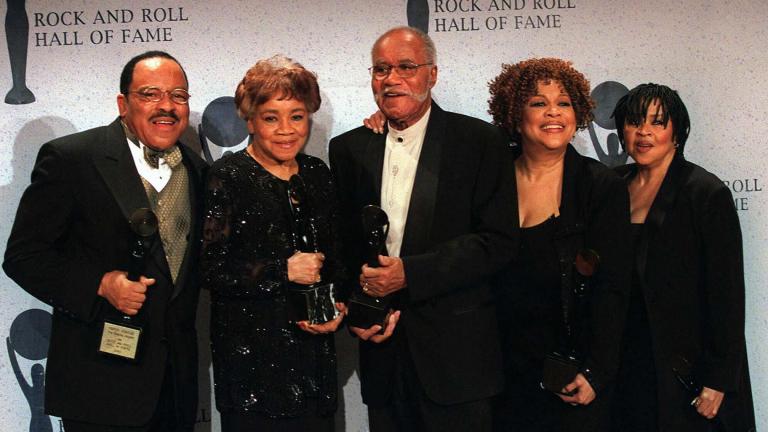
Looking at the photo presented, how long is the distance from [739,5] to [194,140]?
2.32 meters

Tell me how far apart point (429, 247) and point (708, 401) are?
3.64 feet

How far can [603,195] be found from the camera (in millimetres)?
2758

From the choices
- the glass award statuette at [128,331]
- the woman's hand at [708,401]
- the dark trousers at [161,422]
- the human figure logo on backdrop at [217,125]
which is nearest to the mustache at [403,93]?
the glass award statuette at [128,331]

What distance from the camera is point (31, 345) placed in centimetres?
349

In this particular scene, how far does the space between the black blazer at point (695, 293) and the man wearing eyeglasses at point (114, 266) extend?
1551 millimetres

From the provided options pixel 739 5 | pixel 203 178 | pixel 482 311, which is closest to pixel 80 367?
pixel 203 178

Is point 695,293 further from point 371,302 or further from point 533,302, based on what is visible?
point 371,302

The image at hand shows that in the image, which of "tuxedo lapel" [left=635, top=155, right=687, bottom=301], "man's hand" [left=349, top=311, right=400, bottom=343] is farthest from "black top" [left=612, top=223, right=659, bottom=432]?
"man's hand" [left=349, top=311, right=400, bottom=343]

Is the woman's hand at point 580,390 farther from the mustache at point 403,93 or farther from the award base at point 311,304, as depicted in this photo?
the mustache at point 403,93

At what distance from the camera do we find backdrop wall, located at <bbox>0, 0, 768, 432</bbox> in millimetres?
3473

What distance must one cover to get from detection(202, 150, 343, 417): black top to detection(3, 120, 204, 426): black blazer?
0.22 metres

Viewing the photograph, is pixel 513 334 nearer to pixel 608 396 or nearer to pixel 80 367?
pixel 608 396

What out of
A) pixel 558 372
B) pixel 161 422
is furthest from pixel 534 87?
pixel 161 422

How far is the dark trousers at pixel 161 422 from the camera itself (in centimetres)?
253
